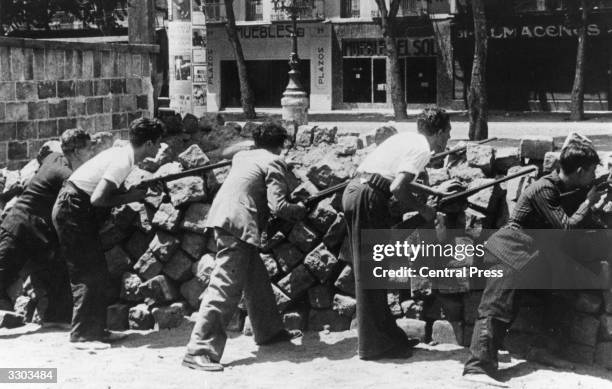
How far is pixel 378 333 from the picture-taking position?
6.20 m

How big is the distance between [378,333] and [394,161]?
Answer: 3.89ft

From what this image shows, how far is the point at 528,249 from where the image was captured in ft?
19.0

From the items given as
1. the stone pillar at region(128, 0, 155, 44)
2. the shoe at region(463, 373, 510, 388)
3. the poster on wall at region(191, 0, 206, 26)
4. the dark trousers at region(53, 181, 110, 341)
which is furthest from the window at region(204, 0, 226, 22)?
the shoe at region(463, 373, 510, 388)

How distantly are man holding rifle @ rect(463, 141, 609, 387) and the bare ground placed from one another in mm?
244

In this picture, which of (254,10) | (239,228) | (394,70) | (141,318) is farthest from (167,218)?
(254,10)

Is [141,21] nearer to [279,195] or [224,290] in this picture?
[279,195]

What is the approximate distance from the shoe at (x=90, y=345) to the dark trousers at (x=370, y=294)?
1941mm

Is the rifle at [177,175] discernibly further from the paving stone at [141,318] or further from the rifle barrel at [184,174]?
the paving stone at [141,318]

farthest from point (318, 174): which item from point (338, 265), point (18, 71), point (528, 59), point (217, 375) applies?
point (528, 59)

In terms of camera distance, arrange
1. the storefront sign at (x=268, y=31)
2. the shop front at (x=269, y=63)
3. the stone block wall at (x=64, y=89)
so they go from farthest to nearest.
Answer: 1. the storefront sign at (x=268, y=31)
2. the shop front at (x=269, y=63)
3. the stone block wall at (x=64, y=89)

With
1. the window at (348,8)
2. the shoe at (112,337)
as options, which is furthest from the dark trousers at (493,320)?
the window at (348,8)

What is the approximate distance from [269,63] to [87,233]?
94.4ft

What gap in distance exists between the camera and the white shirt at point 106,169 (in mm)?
6598

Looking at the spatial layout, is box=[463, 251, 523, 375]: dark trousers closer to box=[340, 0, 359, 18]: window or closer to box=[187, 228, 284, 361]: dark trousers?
box=[187, 228, 284, 361]: dark trousers
